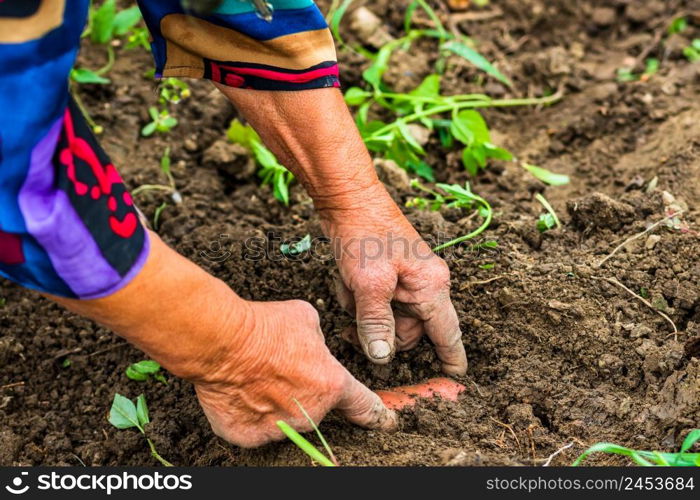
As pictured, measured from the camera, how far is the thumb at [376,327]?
1895 mm

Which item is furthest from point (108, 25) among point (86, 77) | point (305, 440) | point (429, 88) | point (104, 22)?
point (305, 440)

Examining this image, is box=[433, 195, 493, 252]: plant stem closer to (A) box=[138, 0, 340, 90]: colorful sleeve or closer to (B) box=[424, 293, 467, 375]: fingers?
(B) box=[424, 293, 467, 375]: fingers

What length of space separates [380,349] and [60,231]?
2.78ft

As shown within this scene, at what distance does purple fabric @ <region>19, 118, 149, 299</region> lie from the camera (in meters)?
1.26

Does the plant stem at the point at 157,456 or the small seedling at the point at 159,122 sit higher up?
the small seedling at the point at 159,122

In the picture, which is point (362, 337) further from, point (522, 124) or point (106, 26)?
point (106, 26)

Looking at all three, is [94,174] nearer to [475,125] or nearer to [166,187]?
[166,187]

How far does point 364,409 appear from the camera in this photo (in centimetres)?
177

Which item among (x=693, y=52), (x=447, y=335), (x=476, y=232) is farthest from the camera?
(x=693, y=52)

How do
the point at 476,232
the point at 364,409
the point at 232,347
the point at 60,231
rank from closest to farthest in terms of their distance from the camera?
the point at 60,231 < the point at 232,347 < the point at 364,409 < the point at 476,232

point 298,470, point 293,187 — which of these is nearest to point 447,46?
point 293,187

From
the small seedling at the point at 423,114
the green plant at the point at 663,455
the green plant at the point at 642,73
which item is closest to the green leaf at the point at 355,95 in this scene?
the small seedling at the point at 423,114

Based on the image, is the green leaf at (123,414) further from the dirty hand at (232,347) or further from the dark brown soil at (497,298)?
the dirty hand at (232,347)

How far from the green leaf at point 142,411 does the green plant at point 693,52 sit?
241 cm
